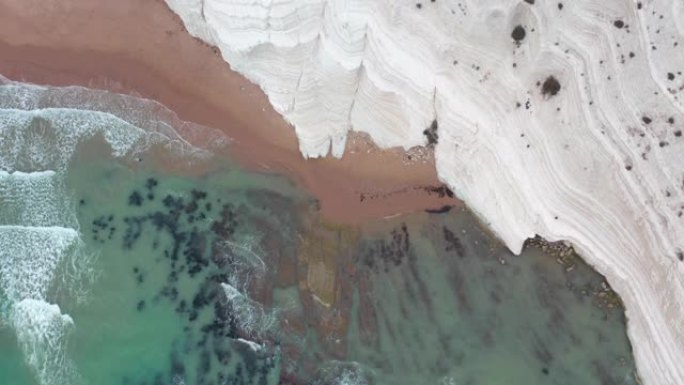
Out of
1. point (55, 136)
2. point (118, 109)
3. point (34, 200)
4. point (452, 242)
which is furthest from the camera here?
point (118, 109)

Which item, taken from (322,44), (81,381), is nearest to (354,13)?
(322,44)

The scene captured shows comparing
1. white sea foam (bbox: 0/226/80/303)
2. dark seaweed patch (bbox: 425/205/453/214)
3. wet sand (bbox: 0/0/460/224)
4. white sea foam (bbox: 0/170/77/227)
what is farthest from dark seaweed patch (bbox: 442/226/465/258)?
white sea foam (bbox: 0/170/77/227)

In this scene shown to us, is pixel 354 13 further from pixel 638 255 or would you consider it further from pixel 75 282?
pixel 75 282

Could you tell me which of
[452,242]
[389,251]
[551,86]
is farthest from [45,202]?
[551,86]

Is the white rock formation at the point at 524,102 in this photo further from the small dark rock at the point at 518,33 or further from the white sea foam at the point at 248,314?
the white sea foam at the point at 248,314

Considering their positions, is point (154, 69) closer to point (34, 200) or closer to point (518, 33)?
point (34, 200)

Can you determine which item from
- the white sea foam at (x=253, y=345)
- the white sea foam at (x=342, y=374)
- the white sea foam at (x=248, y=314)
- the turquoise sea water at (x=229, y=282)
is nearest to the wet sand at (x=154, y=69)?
the turquoise sea water at (x=229, y=282)
